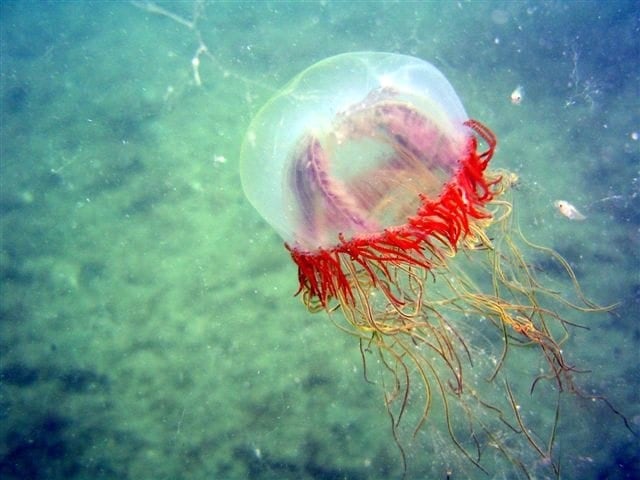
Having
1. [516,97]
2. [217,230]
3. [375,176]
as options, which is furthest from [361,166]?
[516,97]

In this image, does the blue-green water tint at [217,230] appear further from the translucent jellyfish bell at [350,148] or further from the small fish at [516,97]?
the translucent jellyfish bell at [350,148]

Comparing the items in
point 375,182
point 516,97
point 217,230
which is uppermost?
point 516,97

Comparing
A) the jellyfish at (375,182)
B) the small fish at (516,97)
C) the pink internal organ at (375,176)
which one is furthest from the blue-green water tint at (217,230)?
the pink internal organ at (375,176)

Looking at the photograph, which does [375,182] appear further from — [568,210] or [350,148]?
[568,210]

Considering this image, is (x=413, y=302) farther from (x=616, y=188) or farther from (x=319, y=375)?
(x=616, y=188)

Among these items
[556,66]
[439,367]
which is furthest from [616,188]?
[439,367]
